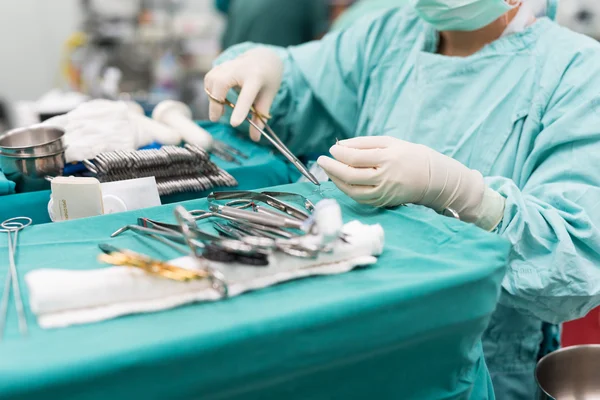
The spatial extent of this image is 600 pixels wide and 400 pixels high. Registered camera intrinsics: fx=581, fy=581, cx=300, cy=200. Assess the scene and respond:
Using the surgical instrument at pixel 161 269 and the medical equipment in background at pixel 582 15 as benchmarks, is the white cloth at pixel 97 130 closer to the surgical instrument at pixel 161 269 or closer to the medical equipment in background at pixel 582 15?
the surgical instrument at pixel 161 269

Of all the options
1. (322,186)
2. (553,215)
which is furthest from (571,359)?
(322,186)

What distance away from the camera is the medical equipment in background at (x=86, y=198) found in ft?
3.46

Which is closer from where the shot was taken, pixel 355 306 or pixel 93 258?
pixel 355 306

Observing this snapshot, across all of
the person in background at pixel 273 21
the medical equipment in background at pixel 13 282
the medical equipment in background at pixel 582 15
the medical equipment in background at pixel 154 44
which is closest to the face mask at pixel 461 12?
the medical equipment in background at pixel 13 282

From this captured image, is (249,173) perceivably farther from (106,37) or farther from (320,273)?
(106,37)

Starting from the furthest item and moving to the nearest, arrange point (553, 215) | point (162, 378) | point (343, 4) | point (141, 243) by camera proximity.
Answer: point (343, 4), point (553, 215), point (141, 243), point (162, 378)

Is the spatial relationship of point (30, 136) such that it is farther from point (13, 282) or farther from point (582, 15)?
point (582, 15)

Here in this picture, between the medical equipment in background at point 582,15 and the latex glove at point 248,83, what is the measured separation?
8.46ft

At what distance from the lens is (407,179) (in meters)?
0.97

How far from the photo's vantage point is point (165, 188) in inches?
48.1

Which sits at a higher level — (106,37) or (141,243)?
(141,243)

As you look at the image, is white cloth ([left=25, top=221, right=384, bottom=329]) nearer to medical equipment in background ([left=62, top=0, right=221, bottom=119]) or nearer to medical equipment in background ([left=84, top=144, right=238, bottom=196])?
medical equipment in background ([left=84, top=144, right=238, bottom=196])

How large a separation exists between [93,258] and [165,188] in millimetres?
420

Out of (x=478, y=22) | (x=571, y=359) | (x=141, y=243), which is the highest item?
(x=478, y=22)
